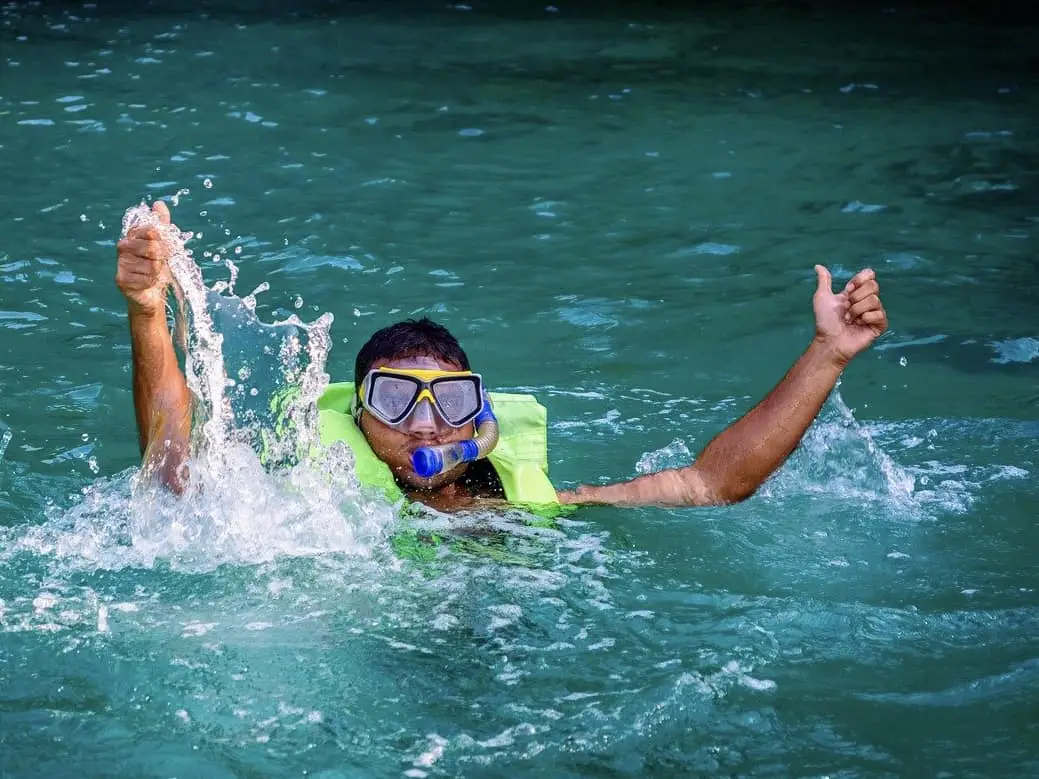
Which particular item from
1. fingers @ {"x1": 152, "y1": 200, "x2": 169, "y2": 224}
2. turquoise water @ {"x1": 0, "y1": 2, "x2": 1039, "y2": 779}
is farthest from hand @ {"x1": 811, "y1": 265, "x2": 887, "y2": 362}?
fingers @ {"x1": 152, "y1": 200, "x2": 169, "y2": 224}

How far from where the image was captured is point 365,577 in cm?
521

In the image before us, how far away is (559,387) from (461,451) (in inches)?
80.2

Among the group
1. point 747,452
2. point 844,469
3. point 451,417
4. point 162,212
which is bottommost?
point 844,469

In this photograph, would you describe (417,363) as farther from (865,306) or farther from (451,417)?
(865,306)

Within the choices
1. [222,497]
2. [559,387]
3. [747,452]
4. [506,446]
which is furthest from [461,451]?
[559,387]

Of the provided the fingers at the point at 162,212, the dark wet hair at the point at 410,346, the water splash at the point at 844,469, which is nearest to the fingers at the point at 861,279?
the water splash at the point at 844,469

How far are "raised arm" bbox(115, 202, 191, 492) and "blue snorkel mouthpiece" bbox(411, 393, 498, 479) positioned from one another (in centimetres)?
82

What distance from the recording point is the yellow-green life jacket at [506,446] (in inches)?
219

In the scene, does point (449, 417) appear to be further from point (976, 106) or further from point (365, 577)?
point (976, 106)

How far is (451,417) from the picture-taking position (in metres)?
5.50

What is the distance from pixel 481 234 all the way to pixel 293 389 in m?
3.93

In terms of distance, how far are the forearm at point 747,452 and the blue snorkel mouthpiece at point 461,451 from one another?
0.45 metres

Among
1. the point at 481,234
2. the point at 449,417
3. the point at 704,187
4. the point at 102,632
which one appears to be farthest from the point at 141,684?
the point at 704,187

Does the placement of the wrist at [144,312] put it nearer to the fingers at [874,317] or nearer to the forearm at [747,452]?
the forearm at [747,452]
